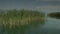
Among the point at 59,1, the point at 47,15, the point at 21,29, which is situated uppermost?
the point at 59,1

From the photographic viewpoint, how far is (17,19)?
158cm

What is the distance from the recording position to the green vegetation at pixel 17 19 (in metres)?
1.57

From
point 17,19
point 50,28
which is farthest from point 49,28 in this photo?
point 17,19

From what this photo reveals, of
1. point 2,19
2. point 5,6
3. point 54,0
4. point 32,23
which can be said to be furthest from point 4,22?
point 54,0

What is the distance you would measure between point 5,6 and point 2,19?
12cm

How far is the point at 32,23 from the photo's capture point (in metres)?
1.62

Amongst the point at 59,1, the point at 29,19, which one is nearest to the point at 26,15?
the point at 29,19

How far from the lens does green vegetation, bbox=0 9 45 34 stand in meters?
1.57

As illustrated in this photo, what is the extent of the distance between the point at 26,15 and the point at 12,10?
0.46ft

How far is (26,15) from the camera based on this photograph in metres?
1.61

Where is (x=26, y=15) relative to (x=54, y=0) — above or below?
below

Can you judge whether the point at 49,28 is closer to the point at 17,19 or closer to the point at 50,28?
the point at 50,28

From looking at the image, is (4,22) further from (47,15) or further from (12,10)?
(47,15)

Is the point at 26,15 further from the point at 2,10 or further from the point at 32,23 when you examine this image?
the point at 2,10
